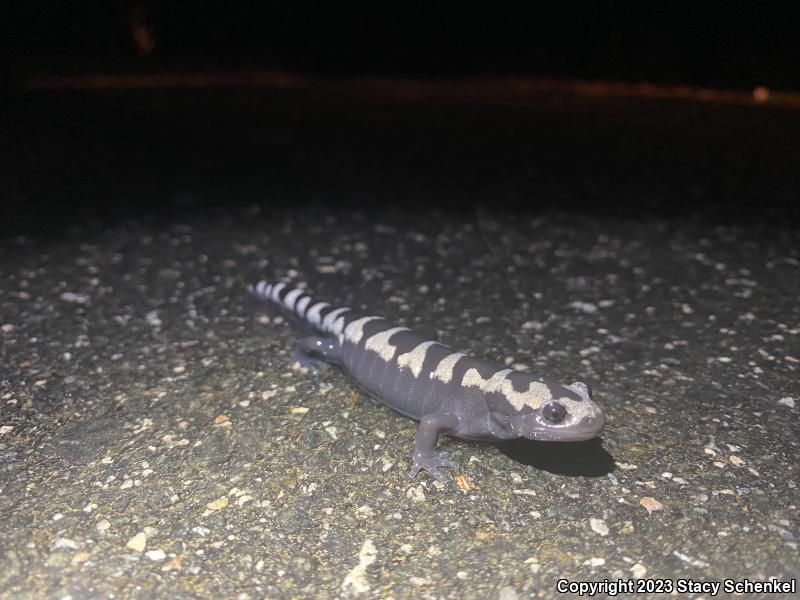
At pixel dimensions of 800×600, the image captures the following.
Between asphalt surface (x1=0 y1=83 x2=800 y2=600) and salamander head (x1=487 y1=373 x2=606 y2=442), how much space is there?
20 cm

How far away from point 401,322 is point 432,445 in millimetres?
1451

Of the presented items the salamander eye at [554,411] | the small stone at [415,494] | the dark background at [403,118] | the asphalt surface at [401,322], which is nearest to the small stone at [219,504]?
the asphalt surface at [401,322]

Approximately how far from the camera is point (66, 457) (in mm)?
3426

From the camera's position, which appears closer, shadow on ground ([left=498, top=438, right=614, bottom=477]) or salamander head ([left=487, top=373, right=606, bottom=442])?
salamander head ([left=487, top=373, right=606, bottom=442])

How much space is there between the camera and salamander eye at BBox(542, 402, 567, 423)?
10.5 feet

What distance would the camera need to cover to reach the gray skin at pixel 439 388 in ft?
10.6

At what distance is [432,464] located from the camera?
10.9ft

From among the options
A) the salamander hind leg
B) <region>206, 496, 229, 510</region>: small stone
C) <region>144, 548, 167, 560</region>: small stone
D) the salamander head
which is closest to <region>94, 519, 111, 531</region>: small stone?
<region>144, 548, 167, 560</region>: small stone

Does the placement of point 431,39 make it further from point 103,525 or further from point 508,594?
point 508,594

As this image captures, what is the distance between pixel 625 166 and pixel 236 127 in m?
5.14

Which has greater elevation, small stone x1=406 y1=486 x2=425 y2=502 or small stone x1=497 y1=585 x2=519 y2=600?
small stone x1=497 y1=585 x2=519 y2=600

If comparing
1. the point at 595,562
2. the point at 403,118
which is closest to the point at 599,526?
the point at 595,562

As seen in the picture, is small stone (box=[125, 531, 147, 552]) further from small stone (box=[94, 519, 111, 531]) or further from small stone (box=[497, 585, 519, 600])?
A: small stone (box=[497, 585, 519, 600])

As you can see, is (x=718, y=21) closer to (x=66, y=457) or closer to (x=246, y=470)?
(x=246, y=470)
